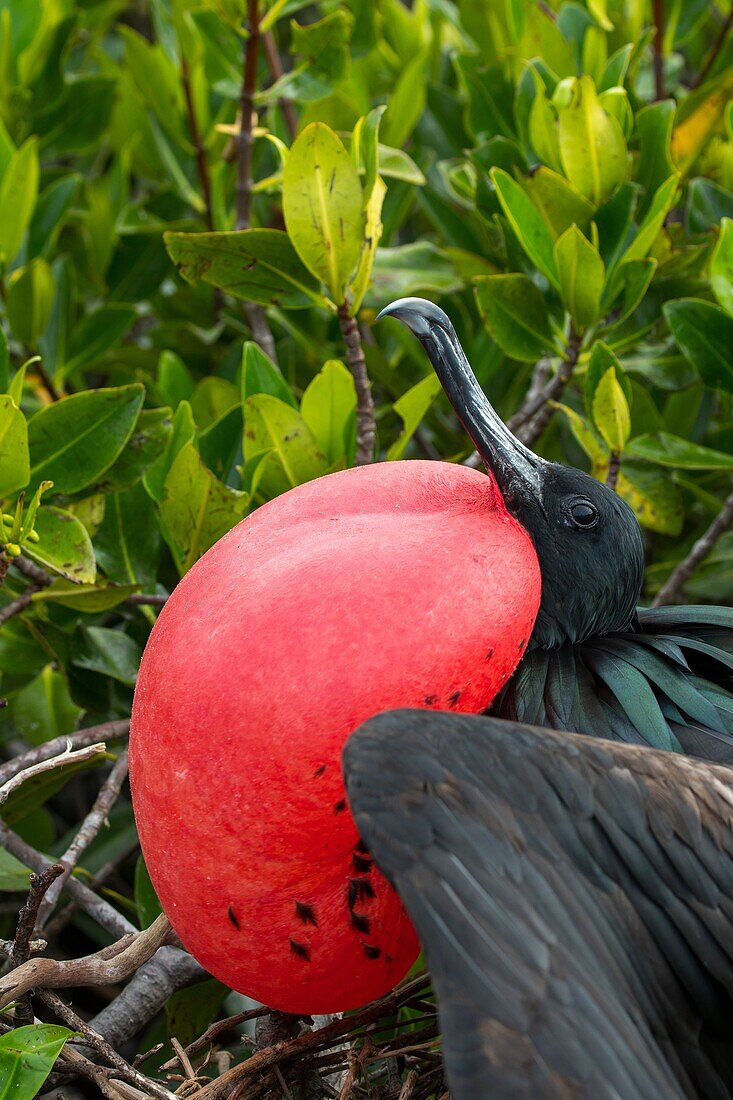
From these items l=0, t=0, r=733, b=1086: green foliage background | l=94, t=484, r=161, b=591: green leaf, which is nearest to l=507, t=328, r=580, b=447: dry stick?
l=0, t=0, r=733, b=1086: green foliage background

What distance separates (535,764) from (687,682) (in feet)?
0.94

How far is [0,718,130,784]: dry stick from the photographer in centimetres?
135

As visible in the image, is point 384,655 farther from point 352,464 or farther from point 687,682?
point 352,464

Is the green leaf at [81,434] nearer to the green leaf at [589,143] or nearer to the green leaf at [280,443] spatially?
the green leaf at [280,443]

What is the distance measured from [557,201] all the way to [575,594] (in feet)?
1.93

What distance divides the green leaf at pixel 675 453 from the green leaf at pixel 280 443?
378 mm

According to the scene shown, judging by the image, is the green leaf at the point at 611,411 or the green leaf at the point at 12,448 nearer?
the green leaf at the point at 12,448

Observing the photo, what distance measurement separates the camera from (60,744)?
1.39 metres

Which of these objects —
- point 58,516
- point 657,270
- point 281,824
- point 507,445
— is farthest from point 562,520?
point 657,270

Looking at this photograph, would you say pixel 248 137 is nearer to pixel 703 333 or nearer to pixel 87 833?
pixel 703 333

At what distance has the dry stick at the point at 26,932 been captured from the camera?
1.09 m

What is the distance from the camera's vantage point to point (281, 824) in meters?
1.01

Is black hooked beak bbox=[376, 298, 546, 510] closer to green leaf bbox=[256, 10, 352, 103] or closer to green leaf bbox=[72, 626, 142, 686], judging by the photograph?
green leaf bbox=[72, 626, 142, 686]

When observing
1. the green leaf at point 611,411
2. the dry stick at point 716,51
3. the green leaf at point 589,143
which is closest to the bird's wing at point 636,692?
the green leaf at point 611,411
